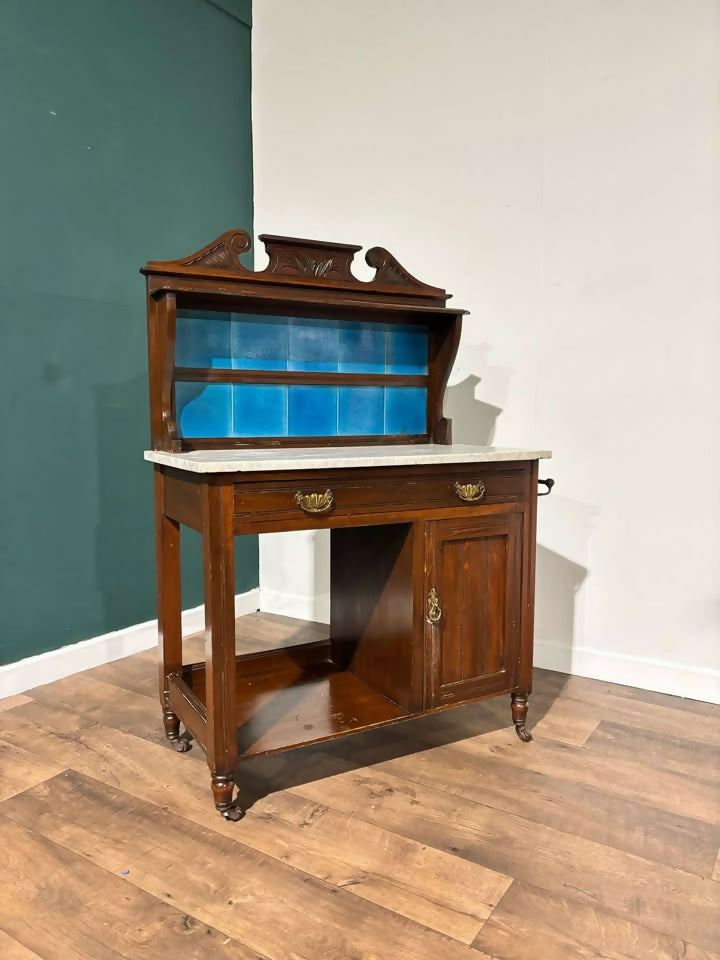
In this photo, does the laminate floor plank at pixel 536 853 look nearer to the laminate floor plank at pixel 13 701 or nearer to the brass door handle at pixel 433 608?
the brass door handle at pixel 433 608

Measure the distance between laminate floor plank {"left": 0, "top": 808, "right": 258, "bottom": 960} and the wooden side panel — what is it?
77cm

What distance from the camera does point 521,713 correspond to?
6.72ft

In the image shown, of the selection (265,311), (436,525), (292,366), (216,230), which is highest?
(216,230)

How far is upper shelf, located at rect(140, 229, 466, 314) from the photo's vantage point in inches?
73.8

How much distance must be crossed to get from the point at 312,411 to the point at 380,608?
63 centimetres

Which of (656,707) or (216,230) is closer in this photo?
(656,707)

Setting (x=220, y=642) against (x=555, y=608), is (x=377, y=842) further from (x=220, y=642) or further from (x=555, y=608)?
(x=555, y=608)

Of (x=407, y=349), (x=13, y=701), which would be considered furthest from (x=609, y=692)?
(x=13, y=701)

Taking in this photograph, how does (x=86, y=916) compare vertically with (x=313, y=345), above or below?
below

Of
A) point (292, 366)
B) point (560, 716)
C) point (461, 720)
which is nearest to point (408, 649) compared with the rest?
point (461, 720)

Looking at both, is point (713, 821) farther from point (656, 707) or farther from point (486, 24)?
point (486, 24)

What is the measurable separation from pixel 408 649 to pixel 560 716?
675 millimetres

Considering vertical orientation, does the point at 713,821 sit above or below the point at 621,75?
below

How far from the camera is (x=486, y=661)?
198 cm
